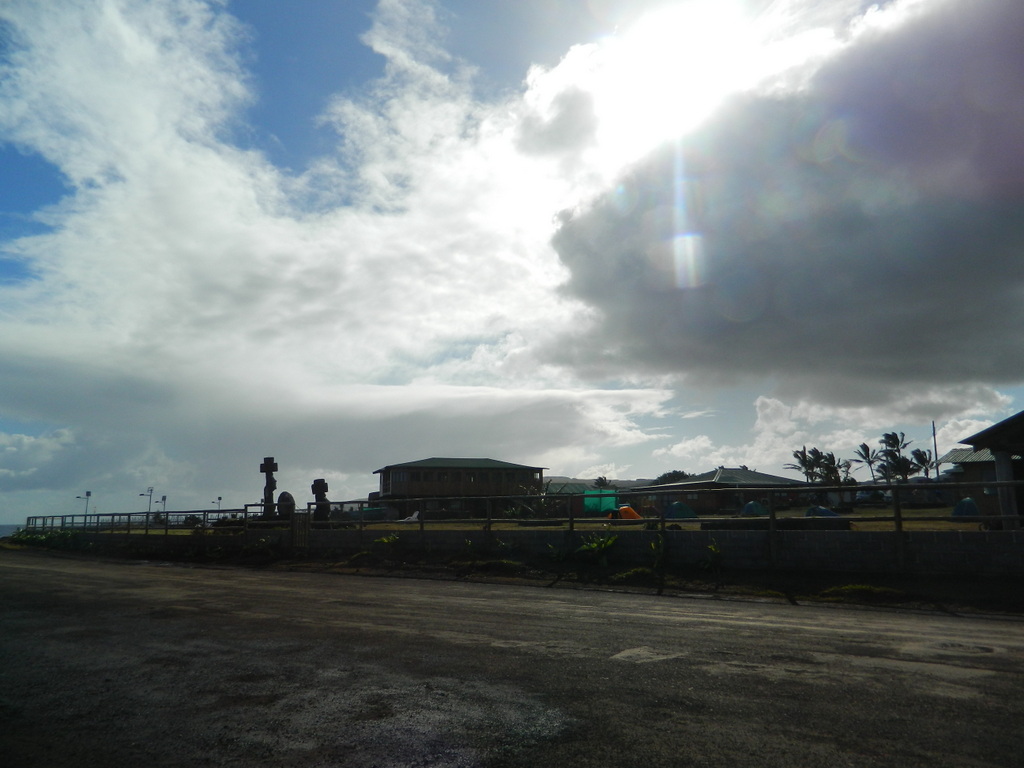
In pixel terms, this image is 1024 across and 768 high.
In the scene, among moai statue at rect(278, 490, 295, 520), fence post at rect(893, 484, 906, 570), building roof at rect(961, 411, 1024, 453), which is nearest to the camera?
fence post at rect(893, 484, 906, 570)

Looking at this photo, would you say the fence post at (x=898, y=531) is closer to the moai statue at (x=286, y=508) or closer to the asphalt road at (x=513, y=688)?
the asphalt road at (x=513, y=688)

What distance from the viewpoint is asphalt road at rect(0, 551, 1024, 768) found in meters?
4.51

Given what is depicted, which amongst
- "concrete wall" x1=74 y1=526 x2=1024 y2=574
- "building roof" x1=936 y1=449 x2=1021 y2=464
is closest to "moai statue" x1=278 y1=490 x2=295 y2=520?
"concrete wall" x1=74 y1=526 x2=1024 y2=574

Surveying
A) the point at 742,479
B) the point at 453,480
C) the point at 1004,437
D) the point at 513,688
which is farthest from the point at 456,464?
the point at 513,688

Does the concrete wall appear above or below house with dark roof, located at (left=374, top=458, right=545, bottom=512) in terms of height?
below

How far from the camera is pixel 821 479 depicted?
80.8 metres

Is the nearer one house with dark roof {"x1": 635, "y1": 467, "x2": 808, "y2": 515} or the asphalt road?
the asphalt road

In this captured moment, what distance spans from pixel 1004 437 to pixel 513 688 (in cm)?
1929

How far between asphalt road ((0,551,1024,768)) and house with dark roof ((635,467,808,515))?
4.21 metres

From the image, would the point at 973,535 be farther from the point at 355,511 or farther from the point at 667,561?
the point at 355,511

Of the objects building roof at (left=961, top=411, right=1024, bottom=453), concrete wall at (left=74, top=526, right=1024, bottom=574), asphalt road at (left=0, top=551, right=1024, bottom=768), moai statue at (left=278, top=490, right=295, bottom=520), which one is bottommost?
asphalt road at (left=0, top=551, right=1024, bottom=768)

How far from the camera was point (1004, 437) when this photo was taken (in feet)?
63.6

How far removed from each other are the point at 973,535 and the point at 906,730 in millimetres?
9034

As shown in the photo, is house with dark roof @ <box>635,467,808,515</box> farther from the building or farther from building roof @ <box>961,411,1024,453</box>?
the building
